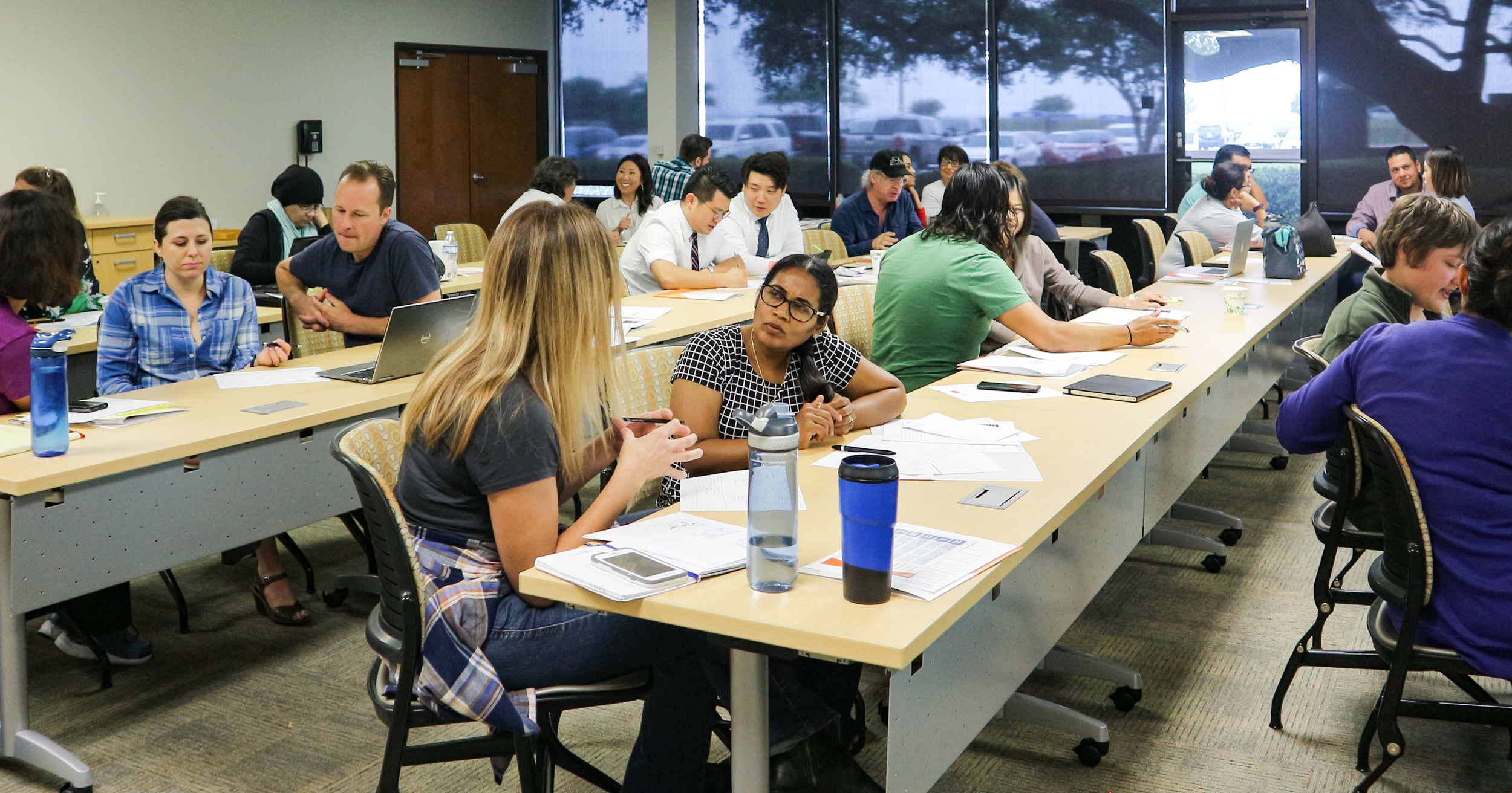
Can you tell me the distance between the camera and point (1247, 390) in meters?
4.45

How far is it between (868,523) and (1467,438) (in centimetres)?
132

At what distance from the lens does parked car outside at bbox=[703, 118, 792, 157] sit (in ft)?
35.7

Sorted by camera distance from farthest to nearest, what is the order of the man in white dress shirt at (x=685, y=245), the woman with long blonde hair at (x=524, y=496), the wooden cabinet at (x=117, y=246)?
the wooden cabinet at (x=117, y=246) < the man in white dress shirt at (x=685, y=245) < the woman with long blonde hair at (x=524, y=496)

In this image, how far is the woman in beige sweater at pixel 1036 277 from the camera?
4434 mm

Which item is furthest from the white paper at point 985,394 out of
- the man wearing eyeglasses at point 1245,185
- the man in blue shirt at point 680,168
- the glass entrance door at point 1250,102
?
the glass entrance door at point 1250,102

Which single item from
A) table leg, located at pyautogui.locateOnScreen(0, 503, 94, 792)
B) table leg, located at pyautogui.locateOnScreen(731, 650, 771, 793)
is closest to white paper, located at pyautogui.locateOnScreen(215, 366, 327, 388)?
table leg, located at pyautogui.locateOnScreen(0, 503, 94, 792)

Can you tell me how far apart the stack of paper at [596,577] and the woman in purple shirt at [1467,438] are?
4.84 feet

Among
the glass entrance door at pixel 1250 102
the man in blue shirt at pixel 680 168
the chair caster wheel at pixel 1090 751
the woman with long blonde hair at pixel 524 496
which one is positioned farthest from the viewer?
the glass entrance door at pixel 1250 102

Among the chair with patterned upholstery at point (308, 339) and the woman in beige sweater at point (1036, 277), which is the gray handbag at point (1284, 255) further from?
the chair with patterned upholstery at point (308, 339)

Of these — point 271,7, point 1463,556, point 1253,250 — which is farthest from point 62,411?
point 271,7

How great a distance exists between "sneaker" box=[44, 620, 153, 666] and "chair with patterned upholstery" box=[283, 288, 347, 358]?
1.01m

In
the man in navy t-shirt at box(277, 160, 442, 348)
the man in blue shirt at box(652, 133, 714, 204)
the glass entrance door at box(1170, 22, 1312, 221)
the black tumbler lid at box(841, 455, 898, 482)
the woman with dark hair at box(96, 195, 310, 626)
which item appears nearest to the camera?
the black tumbler lid at box(841, 455, 898, 482)

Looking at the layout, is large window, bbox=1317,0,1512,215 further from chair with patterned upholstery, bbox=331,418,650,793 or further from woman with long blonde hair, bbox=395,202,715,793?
chair with patterned upholstery, bbox=331,418,650,793

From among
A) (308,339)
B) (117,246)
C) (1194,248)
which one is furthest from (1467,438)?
(117,246)
